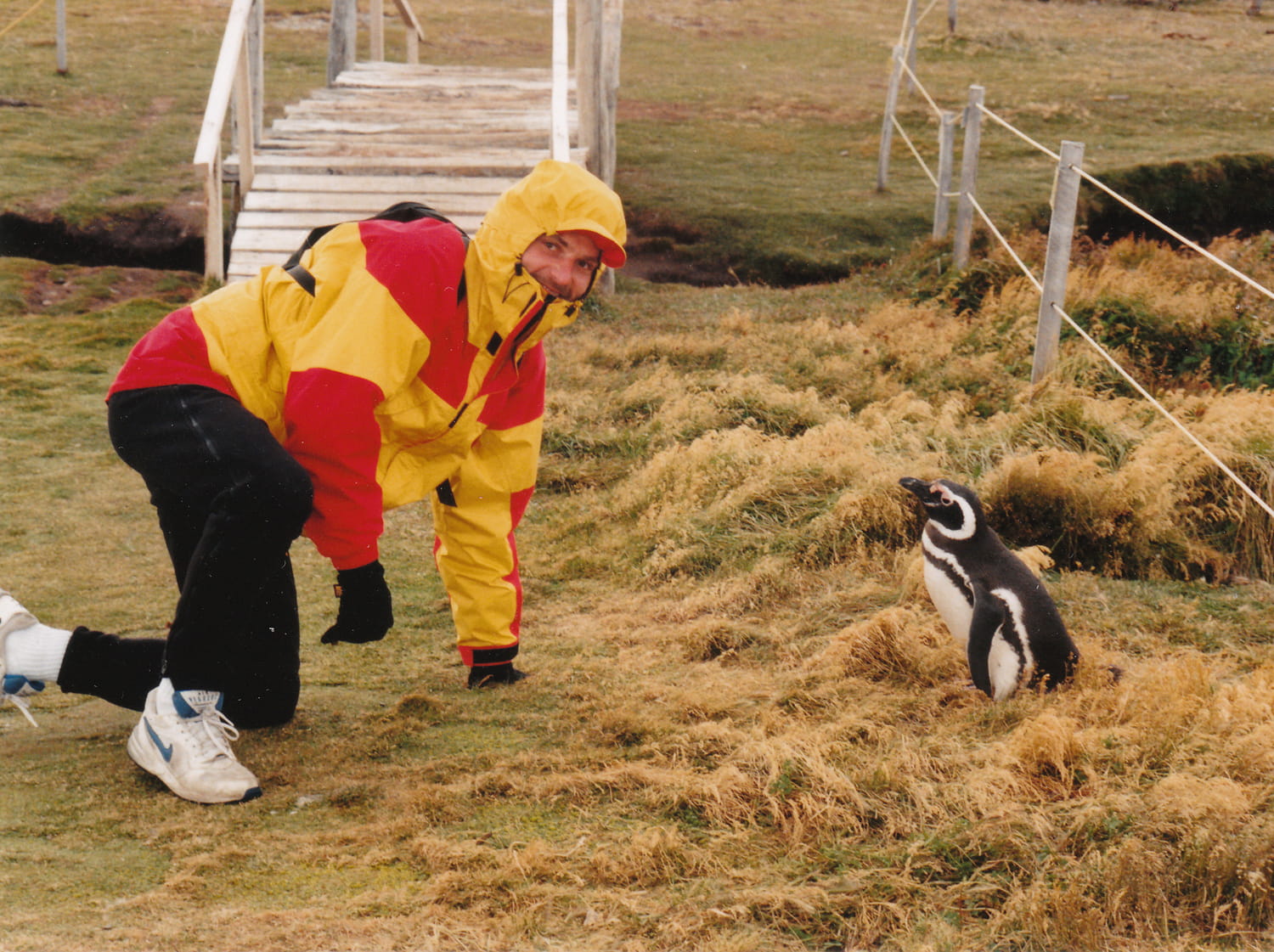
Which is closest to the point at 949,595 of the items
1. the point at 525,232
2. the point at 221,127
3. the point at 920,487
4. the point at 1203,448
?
the point at 920,487

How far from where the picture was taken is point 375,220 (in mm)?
3361

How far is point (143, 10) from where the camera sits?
1964 cm

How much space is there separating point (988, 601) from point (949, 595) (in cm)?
19

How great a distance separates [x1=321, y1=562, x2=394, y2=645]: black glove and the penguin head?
1592 mm

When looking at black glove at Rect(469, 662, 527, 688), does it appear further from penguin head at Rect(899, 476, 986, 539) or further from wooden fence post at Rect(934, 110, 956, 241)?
wooden fence post at Rect(934, 110, 956, 241)

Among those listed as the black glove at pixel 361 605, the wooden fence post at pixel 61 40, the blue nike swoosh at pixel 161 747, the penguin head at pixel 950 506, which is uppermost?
the wooden fence post at pixel 61 40

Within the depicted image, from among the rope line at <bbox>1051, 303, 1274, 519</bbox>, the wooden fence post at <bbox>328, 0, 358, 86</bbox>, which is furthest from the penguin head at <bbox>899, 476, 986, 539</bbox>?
the wooden fence post at <bbox>328, 0, 358, 86</bbox>

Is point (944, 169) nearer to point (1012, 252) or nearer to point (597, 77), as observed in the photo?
point (597, 77)

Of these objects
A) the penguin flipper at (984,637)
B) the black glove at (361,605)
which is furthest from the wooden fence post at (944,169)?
the black glove at (361,605)

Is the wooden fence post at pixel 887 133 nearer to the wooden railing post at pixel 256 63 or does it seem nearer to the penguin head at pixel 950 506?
the wooden railing post at pixel 256 63

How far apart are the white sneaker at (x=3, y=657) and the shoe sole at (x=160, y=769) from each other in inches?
12.7

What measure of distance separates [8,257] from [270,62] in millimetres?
7479

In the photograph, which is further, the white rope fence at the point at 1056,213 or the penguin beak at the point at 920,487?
the white rope fence at the point at 1056,213

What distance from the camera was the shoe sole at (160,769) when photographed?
3250 mm
